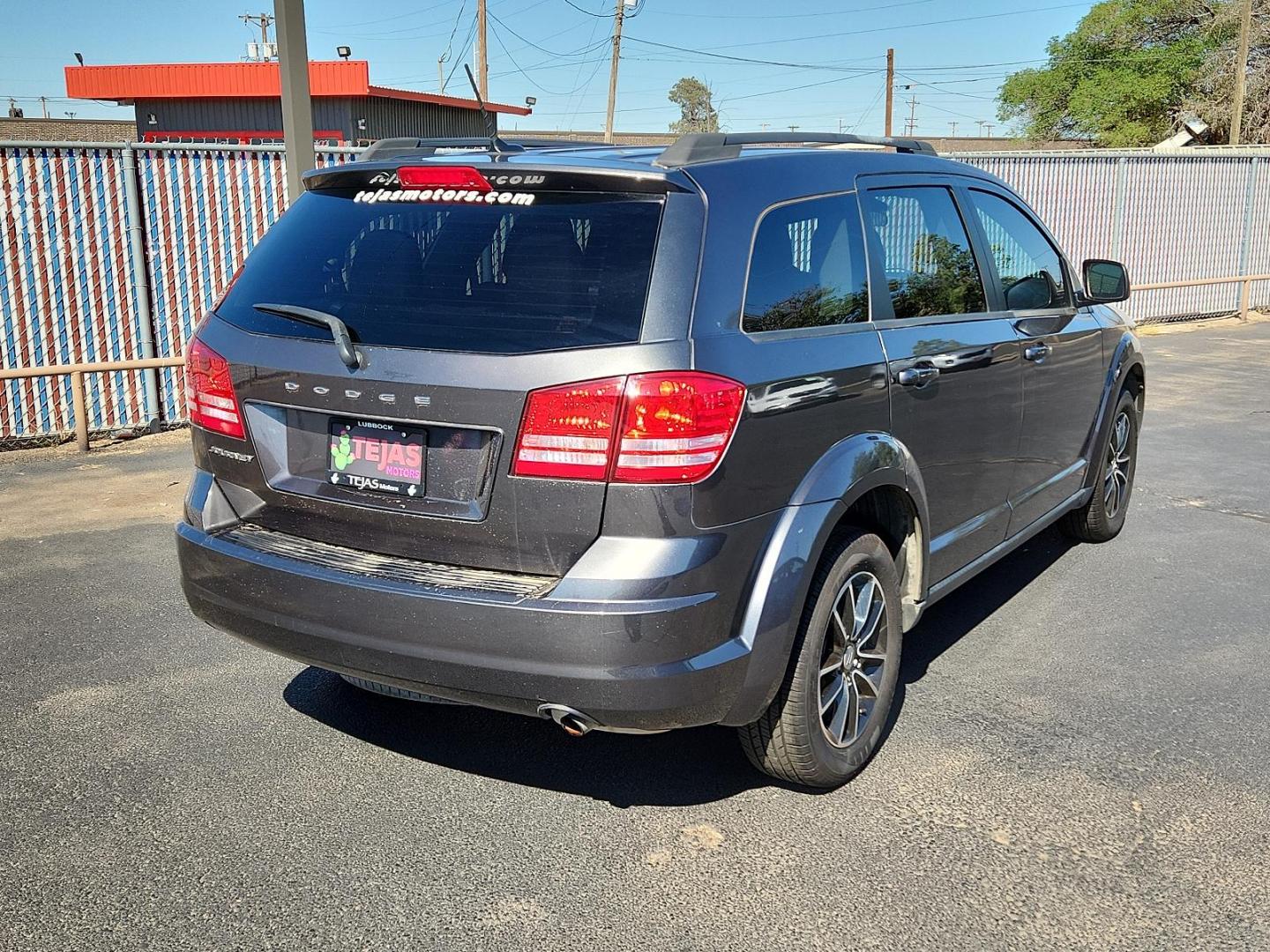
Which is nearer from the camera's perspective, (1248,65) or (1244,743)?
(1244,743)

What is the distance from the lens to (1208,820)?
3.30 metres

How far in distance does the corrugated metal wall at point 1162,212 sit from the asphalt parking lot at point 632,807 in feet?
39.7

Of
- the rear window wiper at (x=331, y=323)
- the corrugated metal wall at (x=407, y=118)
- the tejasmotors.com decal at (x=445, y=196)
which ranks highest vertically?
the corrugated metal wall at (x=407, y=118)

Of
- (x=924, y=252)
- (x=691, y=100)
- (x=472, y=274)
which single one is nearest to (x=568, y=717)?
(x=472, y=274)

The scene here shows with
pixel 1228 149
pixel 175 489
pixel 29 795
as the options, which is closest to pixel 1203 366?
pixel 1228 149

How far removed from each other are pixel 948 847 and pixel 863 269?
171 cm

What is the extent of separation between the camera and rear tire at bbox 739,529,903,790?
10.7 ft

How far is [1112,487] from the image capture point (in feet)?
19.7

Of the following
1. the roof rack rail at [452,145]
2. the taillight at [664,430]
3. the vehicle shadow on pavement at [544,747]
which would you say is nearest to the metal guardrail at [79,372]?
the vehicle shadow on pavement at [544,747]

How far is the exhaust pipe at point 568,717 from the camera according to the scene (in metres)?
2.88

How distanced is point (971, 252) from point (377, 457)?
242 cm

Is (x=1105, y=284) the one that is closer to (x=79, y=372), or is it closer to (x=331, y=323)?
(x=331, y=323)

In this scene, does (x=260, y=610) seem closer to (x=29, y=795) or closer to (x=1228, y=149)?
(x=29, y=795)

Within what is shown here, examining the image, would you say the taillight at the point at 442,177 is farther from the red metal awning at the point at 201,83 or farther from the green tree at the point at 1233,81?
the green tree at the point at 1233,81
